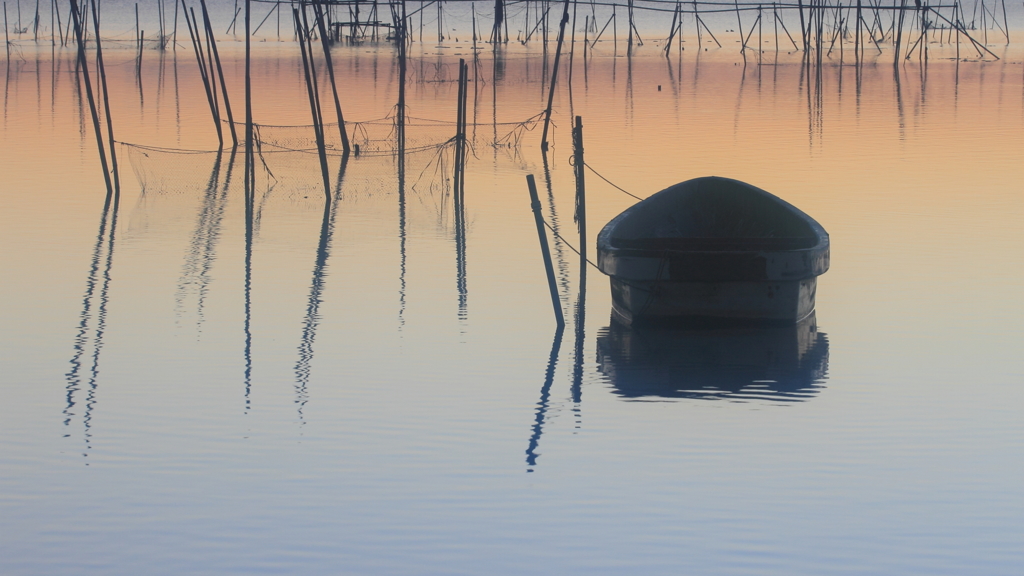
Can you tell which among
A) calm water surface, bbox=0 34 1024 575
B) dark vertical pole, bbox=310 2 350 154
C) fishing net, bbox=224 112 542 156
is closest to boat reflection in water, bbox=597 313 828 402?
calm water surface, bbox=0 34 1024 575

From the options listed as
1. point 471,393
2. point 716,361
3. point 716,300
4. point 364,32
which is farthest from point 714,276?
point 364,32

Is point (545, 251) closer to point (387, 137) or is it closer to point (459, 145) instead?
point (459, 145)

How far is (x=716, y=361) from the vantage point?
318 inches

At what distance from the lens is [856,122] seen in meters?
24.3

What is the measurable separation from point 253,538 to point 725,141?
57.0 feet

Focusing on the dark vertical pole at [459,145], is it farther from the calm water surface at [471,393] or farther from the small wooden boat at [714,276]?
the small wooden boat at [714,276]

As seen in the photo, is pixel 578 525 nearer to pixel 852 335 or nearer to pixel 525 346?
pixel 525 346

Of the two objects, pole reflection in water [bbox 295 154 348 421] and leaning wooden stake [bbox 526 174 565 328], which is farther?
leaning wooden stake [bbox 526 174 565 328]

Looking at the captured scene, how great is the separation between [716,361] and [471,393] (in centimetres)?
170

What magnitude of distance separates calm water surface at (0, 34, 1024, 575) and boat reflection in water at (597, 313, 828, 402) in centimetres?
3

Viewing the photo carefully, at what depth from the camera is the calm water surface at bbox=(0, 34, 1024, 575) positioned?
5227 millimetres

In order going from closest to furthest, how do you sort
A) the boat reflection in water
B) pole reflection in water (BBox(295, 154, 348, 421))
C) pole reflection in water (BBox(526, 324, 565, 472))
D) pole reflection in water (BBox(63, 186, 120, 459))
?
pole reflection in water (BBox(526, 324, 565, 472)) < pole reflection in water (BBox(63, 186, 120, 459)) < the boat reflection in water < pole reflection in water (BBox(295, 154, 348, 421))

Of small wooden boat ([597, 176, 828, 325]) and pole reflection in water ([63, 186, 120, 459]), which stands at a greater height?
small wooden boat ([597, 176, 828, 325])

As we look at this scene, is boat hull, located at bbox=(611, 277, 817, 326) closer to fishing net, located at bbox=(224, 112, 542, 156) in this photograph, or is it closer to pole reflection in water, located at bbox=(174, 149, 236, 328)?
pole reflection in water, located at bbox=(174, 149, 236, 328)
